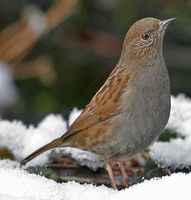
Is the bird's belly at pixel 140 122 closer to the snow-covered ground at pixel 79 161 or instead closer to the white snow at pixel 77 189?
the snow-covered ground at pixel 79 161

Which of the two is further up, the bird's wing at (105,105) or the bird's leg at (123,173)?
the bird's wing at (105,105)

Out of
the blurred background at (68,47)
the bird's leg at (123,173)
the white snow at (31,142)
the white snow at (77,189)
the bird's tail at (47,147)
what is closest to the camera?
the white snow at (77,189)

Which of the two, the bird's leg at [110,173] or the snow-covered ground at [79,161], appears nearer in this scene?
the snow-covered ground at [79,161]

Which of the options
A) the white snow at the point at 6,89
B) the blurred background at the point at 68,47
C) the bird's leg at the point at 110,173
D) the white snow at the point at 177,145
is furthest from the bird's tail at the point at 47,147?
the white snow at the point at 6,89

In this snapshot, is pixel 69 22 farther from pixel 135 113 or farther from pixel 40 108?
pixel 135 113

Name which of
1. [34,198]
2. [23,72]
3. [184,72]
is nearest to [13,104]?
[23,72]

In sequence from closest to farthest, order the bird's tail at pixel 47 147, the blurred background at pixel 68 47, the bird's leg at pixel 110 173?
the bird's leg at pixel 110 173
the bird's tail at pixel 47 147
the blurred background at pixel 68 47

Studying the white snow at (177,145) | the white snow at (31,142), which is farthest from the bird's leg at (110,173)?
the white snow at (177,145)

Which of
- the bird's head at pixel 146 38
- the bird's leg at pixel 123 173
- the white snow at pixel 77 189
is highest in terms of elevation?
the bird's head at pixel 146 38
